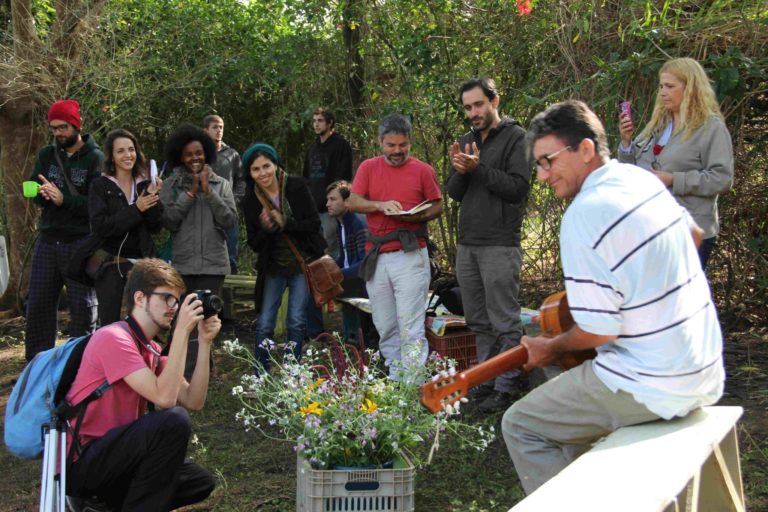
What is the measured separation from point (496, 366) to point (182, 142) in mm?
3855

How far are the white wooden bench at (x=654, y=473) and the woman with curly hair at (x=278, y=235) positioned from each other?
11.9ft

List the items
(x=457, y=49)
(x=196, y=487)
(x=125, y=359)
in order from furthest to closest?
(x=457, y=49)
(x=196, y=487)
(x=125, y=359)

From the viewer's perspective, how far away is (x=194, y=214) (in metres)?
6.86

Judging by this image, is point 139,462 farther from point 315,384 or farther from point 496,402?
point 496,402

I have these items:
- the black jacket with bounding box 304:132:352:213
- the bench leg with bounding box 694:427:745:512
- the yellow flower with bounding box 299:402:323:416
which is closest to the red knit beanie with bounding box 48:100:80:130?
the black jacket with bounding box 304:132:352:213

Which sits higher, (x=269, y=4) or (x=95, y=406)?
(x=269, y=4)

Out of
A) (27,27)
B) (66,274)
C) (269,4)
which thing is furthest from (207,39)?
(66,274)

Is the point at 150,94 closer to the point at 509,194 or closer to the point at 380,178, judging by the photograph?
the point at 380,178

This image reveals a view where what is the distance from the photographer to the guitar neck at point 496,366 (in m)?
3.55

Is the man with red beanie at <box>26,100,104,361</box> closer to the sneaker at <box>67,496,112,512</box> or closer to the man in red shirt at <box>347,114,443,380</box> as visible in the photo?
the man in red shirt at <box>347,114,443,380</box>

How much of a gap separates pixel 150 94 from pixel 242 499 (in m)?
6.87

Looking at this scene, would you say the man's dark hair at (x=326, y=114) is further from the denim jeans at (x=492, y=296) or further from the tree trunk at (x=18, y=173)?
the denim jeans at (x=492, y=296)

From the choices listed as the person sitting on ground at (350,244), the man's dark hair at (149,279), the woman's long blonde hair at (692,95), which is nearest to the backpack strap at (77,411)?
the man's dark hair at (149,279)

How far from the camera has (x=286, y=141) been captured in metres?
11.4
